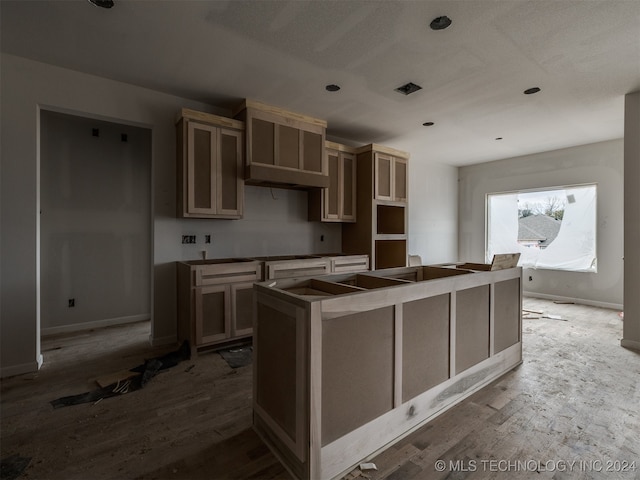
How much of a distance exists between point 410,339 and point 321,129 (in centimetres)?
→ 306

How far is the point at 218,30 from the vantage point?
92.7 inches

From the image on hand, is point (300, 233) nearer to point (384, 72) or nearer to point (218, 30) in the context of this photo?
point (384, 72)

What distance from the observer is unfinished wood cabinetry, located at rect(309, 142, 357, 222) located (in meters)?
4.39

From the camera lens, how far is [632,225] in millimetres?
3416

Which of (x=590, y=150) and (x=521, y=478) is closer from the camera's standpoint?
(x=521, y=478)

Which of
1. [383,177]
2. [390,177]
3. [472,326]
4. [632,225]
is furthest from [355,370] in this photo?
[632,225]

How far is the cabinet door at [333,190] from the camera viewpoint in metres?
4.42

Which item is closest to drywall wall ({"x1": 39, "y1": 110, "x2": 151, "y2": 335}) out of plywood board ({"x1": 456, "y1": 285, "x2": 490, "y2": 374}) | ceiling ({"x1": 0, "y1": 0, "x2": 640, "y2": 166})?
ceiling ({"x1": 0, "y1": 0, "x2": 640, "y2": 166})

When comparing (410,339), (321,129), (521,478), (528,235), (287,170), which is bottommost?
(521,478)

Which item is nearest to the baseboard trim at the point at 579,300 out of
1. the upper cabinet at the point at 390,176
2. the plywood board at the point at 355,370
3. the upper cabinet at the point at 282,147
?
the upper cabinet at the point at 390,176

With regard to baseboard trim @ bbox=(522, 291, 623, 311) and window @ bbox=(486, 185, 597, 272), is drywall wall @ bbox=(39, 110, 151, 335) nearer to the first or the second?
window @ bbox=(486, 185, 597, 272)

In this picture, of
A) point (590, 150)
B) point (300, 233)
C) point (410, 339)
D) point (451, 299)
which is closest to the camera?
point (410, 339)

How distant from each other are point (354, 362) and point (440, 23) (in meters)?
2.37

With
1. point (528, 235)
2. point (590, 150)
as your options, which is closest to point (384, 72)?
point (590, 150)
